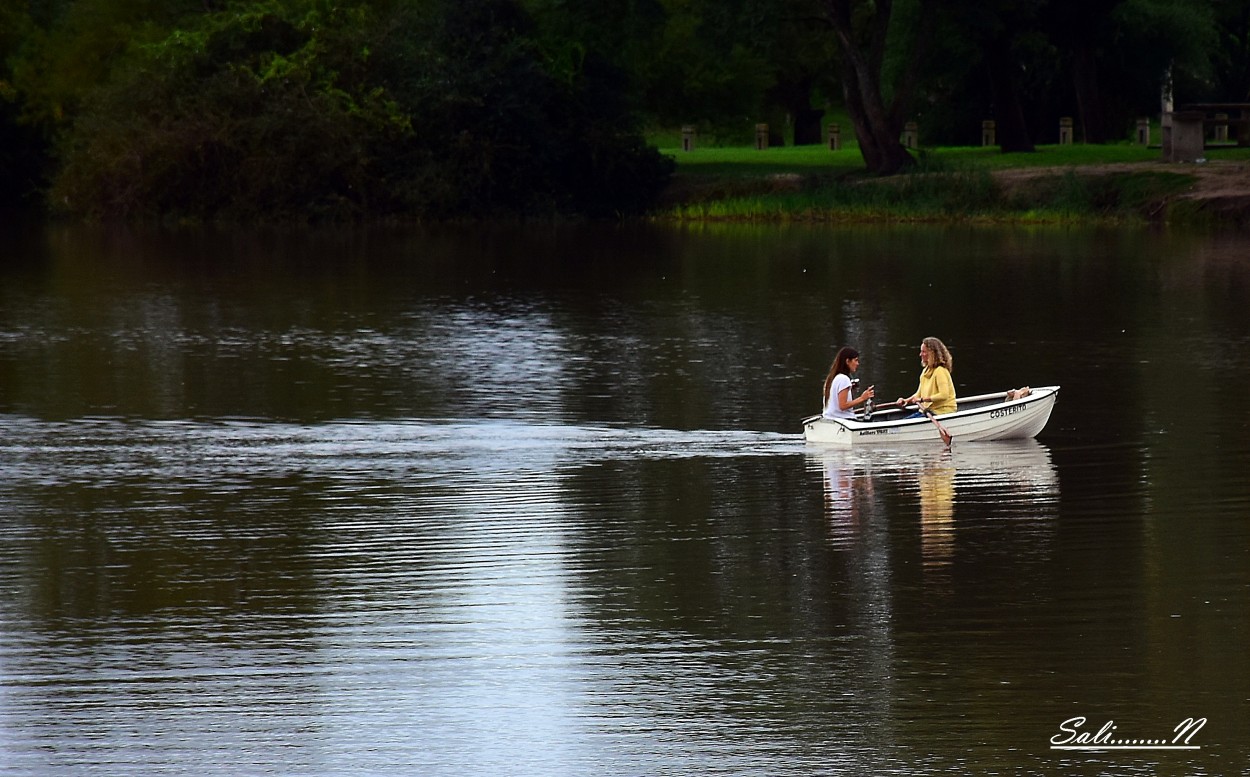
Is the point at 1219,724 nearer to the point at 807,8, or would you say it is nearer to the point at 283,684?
the point at 283,684

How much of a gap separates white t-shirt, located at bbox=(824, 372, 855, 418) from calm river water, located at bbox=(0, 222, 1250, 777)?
1.36ft

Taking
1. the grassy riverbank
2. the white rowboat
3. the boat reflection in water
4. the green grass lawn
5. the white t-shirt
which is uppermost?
the green grass lawn

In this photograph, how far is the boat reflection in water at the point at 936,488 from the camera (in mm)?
15180

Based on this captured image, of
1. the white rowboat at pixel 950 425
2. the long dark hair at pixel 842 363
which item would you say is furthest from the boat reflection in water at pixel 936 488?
the long dark hair at pixel 842 363

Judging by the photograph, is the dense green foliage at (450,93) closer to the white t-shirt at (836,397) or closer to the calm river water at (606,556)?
the calm river water at (606,556)

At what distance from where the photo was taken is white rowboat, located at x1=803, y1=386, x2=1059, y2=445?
19.2 meters

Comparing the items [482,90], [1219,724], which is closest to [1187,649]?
[1219,724]

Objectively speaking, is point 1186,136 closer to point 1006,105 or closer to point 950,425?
point 1006,105

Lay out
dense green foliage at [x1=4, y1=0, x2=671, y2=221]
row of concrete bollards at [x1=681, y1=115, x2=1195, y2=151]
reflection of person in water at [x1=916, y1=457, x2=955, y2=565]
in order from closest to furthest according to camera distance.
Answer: reflection of person in water at [x1=916, y1=457, x2=955, y2=565], dense green foliage at [x1=4, y1=0, x2=671, y2=221], row of concrete bollards at [x1=681, y1=115, x2=1195, y2=151]

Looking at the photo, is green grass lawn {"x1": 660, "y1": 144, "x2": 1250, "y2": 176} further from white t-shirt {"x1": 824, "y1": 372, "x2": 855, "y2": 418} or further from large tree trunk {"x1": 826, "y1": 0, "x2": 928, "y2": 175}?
white t-shirt {"x1": 824, "y1": 372, "x2": 855, "y2": 418}

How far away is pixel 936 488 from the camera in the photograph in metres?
17.0

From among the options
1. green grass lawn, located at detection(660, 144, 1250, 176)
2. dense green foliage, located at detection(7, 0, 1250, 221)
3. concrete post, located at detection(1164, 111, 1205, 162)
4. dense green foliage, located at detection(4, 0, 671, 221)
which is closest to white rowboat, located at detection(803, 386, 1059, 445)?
green grass lawn, located at detection(660, 144, 1250, 176)

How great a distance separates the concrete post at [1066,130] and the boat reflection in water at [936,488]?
54064 millimetres

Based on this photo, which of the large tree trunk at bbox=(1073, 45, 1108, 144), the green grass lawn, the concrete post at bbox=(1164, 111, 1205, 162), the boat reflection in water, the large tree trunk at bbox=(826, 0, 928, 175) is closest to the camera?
the boat reflection in water
